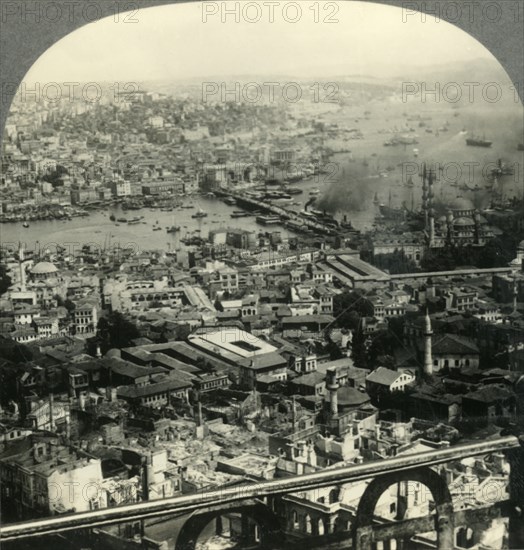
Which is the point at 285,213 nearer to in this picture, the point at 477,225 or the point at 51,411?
the point at 477,225

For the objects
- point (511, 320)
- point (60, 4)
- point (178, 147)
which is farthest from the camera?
point (511, 320)

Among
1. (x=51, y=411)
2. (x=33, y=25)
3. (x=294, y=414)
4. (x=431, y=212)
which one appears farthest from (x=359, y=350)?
(x=33, y=25)

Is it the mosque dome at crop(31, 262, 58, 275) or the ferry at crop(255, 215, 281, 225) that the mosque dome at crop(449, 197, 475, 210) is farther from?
the mosque dome at crop(31, 262, 58, 275)

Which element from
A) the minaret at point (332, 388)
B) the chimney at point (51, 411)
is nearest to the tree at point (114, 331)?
the chimney at point (51, 411)

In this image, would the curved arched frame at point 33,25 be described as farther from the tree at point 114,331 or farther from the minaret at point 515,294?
the minaret at point 515,294

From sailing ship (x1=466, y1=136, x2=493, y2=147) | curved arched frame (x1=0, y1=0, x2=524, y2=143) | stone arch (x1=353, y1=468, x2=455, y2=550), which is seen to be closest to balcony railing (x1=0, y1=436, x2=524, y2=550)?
stone arch (x1=353, y1=468, x2=455, y2=550)

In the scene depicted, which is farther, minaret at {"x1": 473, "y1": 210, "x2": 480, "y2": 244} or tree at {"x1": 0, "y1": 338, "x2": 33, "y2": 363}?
minaret at {"x1": 473, "y1": 210, "x2": 480, "y2": 244}

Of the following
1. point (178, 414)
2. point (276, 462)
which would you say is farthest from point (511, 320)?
point (178, 414)

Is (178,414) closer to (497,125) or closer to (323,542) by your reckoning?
(323,542)

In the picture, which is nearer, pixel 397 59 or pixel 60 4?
pixel 60 4

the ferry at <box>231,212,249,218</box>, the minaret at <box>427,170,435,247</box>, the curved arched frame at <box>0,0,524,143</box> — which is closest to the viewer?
the curved arched frame at <box>0,0,524,143</box>
